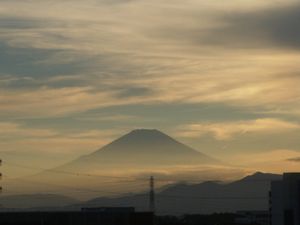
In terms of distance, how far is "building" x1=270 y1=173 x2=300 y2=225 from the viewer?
160125mm

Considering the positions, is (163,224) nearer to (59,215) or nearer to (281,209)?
(281,209)

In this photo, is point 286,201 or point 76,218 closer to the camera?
point 76,218

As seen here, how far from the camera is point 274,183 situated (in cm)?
16775

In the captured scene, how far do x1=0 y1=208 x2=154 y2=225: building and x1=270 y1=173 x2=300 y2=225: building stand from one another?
4900cm

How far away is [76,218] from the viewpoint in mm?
116125

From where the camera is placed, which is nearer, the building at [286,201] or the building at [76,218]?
the building at [76,218]

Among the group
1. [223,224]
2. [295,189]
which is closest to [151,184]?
[295,189]

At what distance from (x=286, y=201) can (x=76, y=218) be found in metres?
55.5

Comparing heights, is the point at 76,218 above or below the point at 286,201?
below

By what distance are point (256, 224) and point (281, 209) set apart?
25.5 meters

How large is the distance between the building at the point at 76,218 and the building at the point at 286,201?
4900 cm

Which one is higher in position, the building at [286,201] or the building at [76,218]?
the building at [286,201]

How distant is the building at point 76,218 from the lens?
114m

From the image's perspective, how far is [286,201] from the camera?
162m
